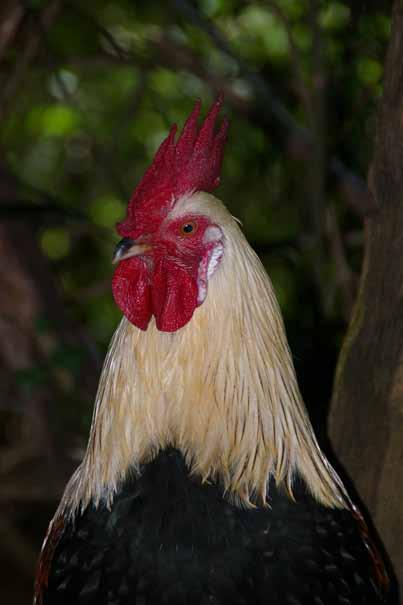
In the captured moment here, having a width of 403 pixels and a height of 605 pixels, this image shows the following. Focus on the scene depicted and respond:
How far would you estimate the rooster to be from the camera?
7.65 feet

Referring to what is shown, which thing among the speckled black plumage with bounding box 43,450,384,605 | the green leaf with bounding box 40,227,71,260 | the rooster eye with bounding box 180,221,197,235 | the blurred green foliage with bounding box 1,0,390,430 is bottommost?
the speckled black plumage with bounding box 43,450,384,605

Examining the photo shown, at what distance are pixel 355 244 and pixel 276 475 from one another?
2.40 metres

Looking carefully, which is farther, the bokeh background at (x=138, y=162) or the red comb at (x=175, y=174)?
the bokeh background at (x=138, y=162)

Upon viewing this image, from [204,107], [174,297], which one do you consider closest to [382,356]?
[174,297]

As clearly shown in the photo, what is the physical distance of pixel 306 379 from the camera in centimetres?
388

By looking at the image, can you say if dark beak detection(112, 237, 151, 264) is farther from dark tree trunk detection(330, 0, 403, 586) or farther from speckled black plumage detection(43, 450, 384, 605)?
dark tree trunk detection(330, 0, 403, 586)

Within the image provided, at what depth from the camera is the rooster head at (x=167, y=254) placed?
7.84ft

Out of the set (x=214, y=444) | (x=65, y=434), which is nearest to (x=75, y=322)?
(x=65, y=434)

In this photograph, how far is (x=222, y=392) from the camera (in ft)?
7.95

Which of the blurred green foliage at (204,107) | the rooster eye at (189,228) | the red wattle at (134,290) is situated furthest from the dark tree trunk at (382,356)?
the blurred green foliage at (204,107)

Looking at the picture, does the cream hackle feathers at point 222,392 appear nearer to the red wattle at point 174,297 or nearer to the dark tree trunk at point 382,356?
the red wattle at point 174,297

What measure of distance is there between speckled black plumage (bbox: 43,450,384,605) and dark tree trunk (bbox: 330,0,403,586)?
0.31 m

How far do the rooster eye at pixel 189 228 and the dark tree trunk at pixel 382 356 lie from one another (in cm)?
59

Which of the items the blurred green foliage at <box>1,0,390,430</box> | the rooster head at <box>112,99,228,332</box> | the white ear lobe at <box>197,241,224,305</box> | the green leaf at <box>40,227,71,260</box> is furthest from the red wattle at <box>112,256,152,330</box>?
the green leaf at <box>40,227,71,260</box>
